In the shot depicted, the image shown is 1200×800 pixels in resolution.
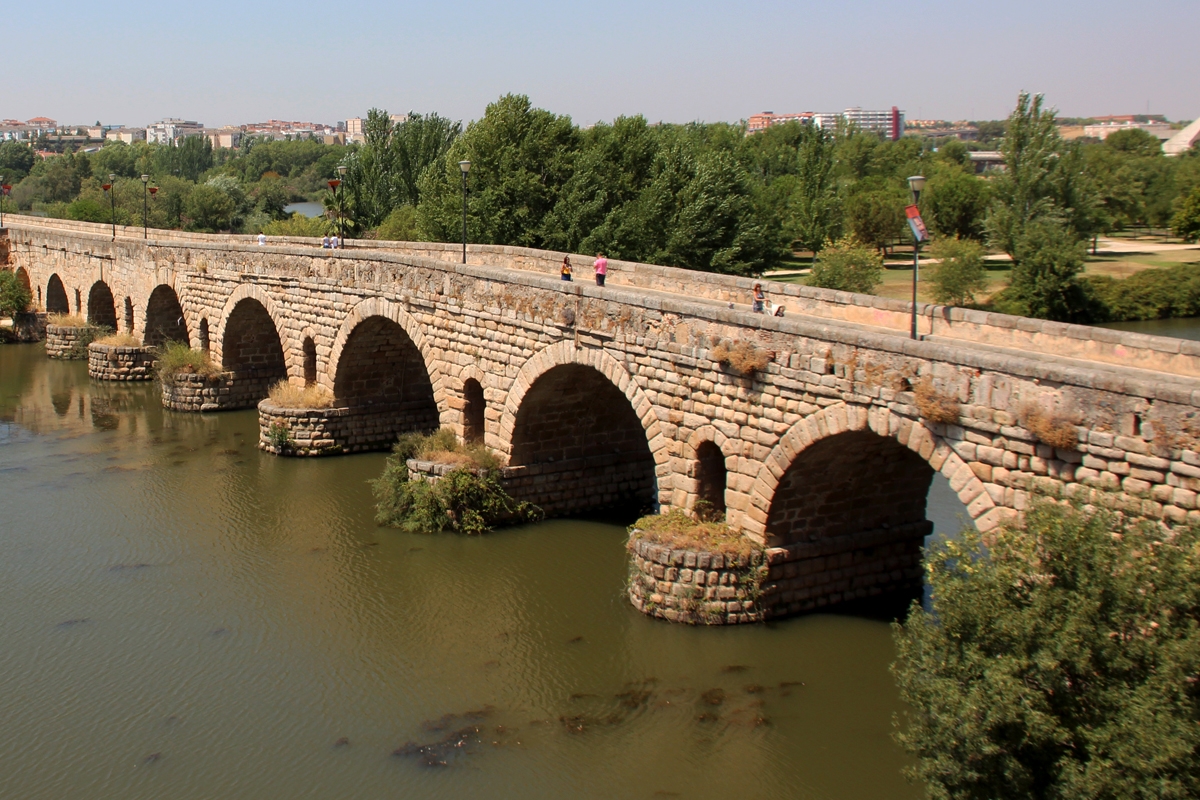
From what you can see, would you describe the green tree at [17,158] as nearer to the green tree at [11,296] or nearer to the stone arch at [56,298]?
the green tree at [11,296]

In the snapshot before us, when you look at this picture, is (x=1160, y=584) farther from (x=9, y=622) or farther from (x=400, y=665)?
(x=9, y=622)

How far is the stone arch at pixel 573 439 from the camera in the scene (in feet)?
57.6

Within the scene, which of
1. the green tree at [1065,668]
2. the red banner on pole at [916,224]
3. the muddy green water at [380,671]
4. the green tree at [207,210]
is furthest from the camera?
the green tree at [207,210]

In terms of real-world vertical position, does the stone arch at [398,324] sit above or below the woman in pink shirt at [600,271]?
below

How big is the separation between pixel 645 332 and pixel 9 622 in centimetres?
911

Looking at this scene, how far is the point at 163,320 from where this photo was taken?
31.6 metres

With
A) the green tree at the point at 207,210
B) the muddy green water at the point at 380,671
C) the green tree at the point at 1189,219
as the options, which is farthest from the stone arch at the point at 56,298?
the green tree at the point at 1189,219

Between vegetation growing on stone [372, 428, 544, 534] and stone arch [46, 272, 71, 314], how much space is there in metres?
24.8

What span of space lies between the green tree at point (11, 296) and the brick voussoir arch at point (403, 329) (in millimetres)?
21154

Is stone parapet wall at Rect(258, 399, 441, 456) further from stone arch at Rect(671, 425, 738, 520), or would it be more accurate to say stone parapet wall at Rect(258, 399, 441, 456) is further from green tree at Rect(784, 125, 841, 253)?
green tree at Rect(784, 125, 841, 253)

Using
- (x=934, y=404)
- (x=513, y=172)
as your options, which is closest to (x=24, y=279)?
(x=513, y=172)

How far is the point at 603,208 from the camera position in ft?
110

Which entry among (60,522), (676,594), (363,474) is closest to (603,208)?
(363,474)

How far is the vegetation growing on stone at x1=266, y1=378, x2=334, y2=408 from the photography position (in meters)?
23.2
